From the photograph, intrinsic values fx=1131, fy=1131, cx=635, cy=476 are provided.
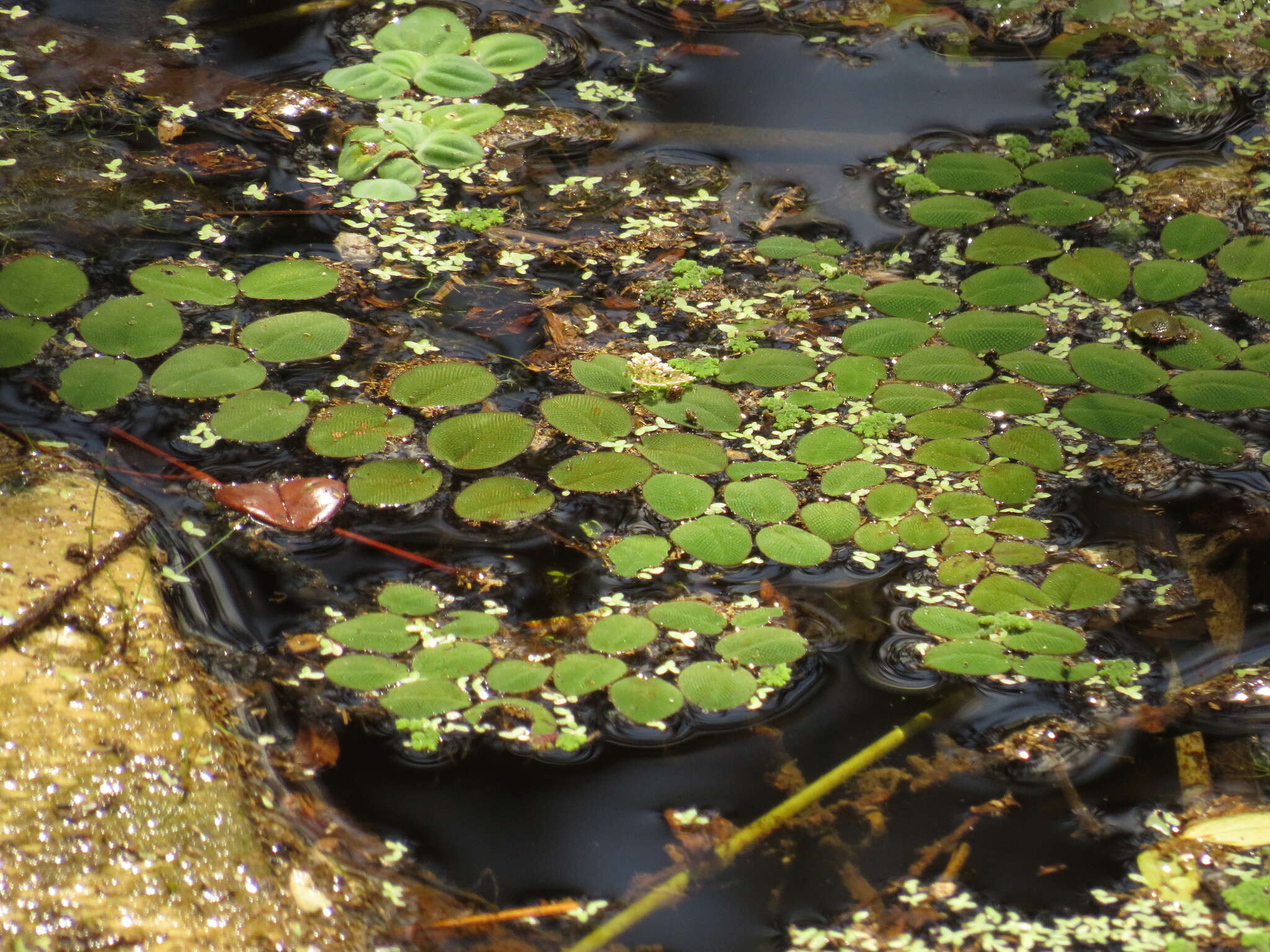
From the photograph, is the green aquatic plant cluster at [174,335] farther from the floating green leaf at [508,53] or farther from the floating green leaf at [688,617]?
the floating green leaf at [508,53]

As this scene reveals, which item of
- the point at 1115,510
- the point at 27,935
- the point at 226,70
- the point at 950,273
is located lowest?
the point at 27,935

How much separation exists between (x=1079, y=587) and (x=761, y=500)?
0.56m

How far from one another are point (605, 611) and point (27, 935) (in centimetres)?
93

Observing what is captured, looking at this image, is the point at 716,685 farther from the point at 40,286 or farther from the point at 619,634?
the point at 40,286

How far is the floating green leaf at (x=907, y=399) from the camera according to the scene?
227cm

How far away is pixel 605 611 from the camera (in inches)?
74.8

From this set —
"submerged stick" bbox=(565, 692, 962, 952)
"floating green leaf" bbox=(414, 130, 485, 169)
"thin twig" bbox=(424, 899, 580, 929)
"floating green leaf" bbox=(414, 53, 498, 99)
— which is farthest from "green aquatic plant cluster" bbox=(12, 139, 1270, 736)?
"floating green leaf" bbox=(414, 53, 498, 99)

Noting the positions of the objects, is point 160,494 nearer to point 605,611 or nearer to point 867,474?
point 605,611

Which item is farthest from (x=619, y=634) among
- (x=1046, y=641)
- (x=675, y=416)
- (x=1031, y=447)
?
(x=1031, y=447)

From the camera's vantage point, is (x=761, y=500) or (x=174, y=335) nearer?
(x=761, y=500)

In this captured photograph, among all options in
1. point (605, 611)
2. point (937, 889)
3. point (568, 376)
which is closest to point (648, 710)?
point (605, 611)

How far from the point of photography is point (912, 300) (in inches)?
98.5

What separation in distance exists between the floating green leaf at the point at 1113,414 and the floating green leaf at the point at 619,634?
1.02 meters

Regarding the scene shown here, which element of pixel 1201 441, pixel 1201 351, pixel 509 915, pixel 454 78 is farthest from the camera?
pixel 454 78
